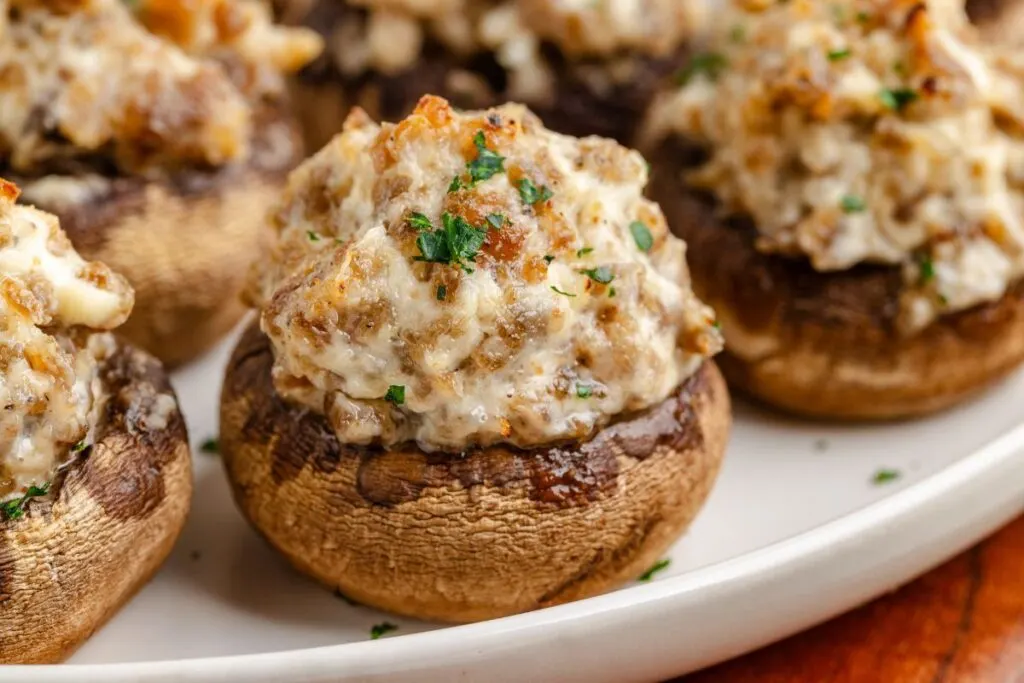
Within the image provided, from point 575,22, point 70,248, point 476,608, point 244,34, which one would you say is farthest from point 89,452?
point 575,22

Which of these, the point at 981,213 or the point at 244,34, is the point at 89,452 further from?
the point at 981,213

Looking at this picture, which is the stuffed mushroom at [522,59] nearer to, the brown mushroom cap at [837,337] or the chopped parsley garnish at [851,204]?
the brown mushroom cap at [837,337]

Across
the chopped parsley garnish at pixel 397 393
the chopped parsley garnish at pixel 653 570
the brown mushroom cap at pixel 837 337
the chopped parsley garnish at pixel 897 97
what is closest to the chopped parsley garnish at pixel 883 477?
the brown mushroom cap at pixel 837 337

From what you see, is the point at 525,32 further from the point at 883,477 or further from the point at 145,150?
the point at 883,477

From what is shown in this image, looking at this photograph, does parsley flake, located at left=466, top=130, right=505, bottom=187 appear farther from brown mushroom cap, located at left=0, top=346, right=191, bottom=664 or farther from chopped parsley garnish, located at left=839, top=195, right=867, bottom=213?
chopped parsley garnish, located at left=839, top=195, right=867, bottom=213

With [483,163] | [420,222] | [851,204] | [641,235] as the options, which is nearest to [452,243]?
[420,222]
